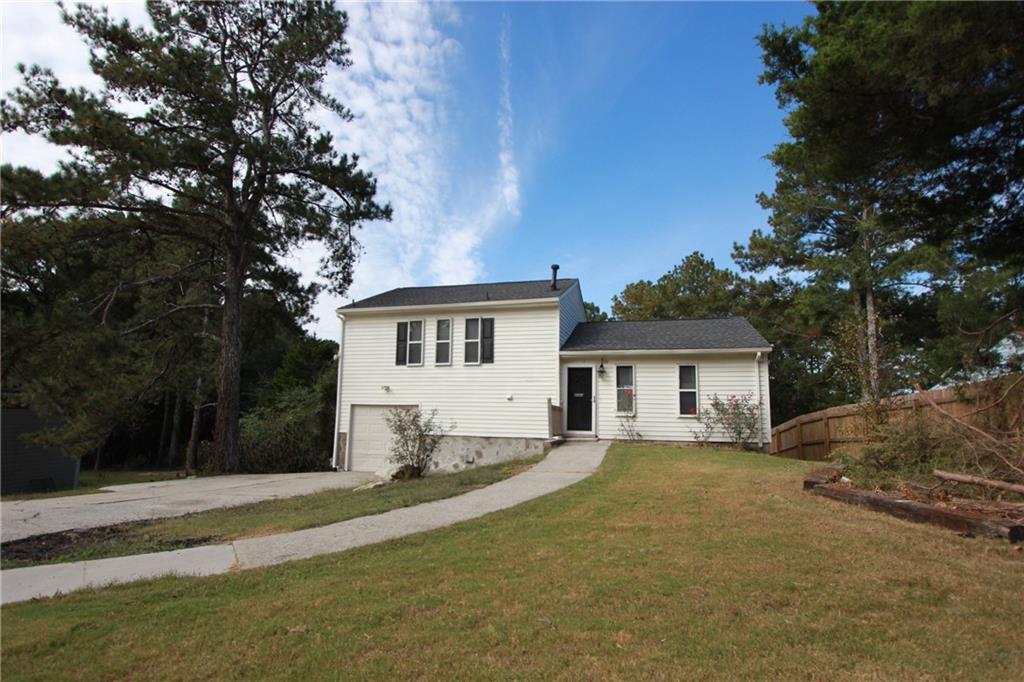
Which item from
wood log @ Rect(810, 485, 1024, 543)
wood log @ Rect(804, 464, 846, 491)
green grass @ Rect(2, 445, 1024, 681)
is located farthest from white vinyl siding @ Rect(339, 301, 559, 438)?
green grass @ Rect(2, 445, 1024, 681)

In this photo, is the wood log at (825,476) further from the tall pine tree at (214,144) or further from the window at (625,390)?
the tall pine tree at (214,144)

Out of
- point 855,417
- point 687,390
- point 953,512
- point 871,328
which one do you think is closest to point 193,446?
point 687,390

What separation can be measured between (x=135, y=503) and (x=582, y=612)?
29.6 ft

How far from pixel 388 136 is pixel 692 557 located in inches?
459

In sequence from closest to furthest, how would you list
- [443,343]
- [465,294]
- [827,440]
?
1. [827,440]
2. [443,343]
3. [465,294]

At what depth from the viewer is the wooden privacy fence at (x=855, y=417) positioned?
700 centimetres

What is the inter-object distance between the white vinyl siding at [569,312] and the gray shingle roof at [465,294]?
26 cm

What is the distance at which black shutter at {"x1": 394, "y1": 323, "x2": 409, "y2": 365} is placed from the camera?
56.1 feet

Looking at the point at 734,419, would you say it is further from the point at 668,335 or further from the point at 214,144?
the point at 214,144

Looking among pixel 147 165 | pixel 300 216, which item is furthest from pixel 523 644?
pixel 300 216

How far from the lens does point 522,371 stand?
15.8 m

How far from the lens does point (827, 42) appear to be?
14.9ft

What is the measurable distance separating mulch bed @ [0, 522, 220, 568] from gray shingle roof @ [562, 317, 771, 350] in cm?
1124

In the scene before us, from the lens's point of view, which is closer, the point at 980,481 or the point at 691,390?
the point at 980,481
